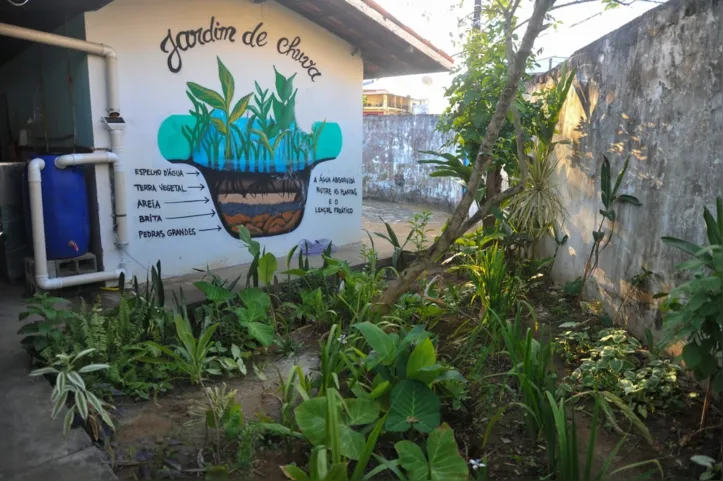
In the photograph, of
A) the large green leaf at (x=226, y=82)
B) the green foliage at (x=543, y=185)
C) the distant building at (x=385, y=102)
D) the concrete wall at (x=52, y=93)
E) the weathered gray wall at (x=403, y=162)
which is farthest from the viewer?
the distant building at (x=385, y=102)

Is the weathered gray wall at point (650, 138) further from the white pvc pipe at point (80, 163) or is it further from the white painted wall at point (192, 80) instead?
the white pvc pipe at point (80, 163)

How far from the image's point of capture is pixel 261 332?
3.81m

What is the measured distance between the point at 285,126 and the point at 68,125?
2.24 m

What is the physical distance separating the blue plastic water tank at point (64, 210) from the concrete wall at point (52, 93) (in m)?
0.46

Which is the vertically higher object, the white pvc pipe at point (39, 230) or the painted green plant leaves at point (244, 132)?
the painted green plant leaves at point (244, 132)

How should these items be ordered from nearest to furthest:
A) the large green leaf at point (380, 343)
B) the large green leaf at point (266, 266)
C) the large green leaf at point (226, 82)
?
1. the large green leaf at point (380, 343)
2. the large green leaf at point (266, 266)
3. the large green leaf at point (226, 82)

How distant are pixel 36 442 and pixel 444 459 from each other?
1875 mm

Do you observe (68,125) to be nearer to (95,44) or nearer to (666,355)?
(95,44)

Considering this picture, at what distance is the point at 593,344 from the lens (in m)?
3.80

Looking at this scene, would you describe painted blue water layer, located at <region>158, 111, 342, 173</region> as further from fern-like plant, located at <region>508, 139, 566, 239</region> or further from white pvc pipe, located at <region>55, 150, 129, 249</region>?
fern-like plant, located at <region>508, 139, 566, 239</region>

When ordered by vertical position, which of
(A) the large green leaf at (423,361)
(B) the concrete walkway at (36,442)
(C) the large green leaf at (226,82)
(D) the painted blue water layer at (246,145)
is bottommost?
(B) the concrete walkway at (36,442)

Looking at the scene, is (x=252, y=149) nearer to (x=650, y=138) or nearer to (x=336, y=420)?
(x=650, y=138)

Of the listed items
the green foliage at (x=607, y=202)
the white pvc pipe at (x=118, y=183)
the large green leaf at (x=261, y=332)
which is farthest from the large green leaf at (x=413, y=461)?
the white pvc pipe at (x=118, y=183)

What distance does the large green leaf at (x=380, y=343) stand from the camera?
2910 mm
